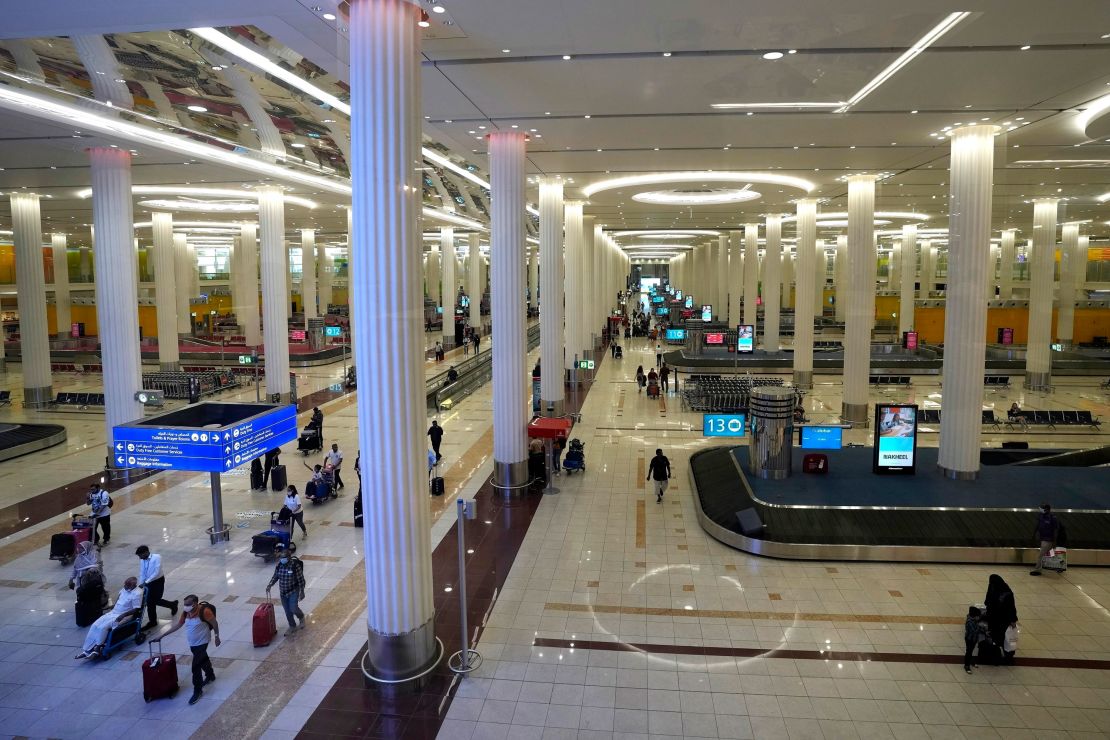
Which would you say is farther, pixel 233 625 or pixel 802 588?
pixel 802 588

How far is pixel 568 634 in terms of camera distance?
848 centimetres

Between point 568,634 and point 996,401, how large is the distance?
926 inches

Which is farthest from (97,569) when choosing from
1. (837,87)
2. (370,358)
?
(837,87)

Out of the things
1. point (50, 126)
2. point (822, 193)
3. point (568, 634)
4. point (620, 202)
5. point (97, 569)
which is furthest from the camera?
point (620, 202)

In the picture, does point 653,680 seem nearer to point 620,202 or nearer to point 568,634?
point 568,634

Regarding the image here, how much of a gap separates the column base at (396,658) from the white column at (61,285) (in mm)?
44033

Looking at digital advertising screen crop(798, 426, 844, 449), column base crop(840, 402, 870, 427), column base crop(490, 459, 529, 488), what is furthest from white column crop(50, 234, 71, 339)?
digital advertising screen crop(798, 426, 844, 449)

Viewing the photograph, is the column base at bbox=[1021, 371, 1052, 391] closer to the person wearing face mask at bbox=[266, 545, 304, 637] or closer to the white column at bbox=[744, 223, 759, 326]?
the white column at bbox=[744, 223, 759, 326]

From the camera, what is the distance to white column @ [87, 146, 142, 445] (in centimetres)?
1612

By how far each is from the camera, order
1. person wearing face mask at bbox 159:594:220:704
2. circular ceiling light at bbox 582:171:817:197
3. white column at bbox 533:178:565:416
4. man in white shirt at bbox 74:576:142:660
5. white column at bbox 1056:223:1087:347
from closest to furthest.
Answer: person wearing face mask at bbox 159:594:220:704
man in white shirt at bbox 74:576:142:660
circular ceiling light at bbox 582:171:817:197
white column at bbox 533:178:565:416
white column at bbox 1056:223:1087:347

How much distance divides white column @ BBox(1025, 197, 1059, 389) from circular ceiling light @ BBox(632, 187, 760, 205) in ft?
37.4

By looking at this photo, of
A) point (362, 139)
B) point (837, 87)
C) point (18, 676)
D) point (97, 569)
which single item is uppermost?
point (837, 87)

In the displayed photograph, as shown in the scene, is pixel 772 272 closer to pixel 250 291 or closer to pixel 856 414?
pixel 856 414

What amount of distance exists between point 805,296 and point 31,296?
28563 mm
